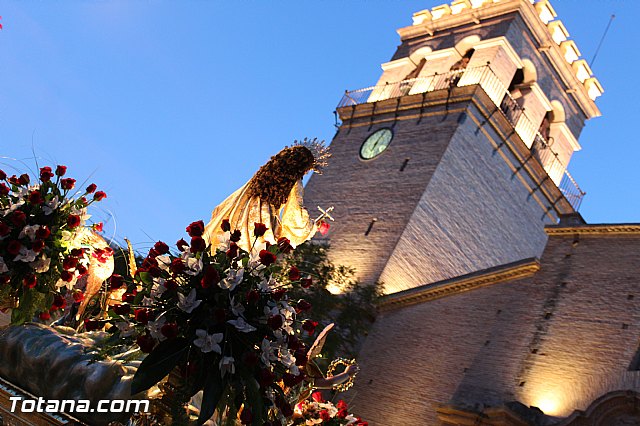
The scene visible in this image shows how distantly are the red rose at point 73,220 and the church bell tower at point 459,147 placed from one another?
1817 cm

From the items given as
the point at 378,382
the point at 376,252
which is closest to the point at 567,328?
the point at 378,382

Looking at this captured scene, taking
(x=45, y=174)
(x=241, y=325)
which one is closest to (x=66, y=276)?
(x=45, y=174)

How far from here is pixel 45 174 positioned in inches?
295

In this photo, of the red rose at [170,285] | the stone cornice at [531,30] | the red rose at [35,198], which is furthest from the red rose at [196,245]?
the stone cornice at [531,30]

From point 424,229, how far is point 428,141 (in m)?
3.51

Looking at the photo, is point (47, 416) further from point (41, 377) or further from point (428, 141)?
point (428, 141)

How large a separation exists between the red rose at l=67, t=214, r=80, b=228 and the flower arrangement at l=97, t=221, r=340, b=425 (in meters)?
1.26

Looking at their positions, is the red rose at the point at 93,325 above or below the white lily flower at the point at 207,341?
below

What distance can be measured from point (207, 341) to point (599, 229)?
51.2ft

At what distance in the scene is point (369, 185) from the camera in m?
29.0

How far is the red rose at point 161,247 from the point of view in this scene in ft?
20.4

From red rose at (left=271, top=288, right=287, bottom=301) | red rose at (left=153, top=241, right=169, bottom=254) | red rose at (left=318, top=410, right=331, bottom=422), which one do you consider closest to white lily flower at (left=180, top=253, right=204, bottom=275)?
red rose at (left=153, top=241, right=169, bottom=254)

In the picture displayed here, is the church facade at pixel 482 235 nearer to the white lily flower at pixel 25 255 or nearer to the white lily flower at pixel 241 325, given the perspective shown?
the white lily flower at pixel 241 325

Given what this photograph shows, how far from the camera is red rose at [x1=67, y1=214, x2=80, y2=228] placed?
23.7 ft
